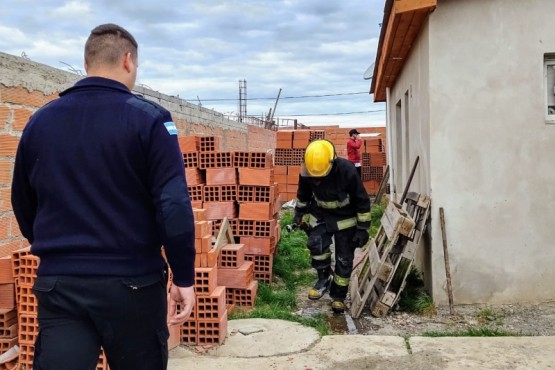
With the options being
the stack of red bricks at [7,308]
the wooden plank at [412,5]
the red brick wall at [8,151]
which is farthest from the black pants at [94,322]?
the wooden plank at [412,5]

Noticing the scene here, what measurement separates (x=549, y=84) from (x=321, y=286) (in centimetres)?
353

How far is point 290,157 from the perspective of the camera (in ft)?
55.0

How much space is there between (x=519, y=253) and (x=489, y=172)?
959mm

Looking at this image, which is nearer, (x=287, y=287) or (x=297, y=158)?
(x=287, y=287)

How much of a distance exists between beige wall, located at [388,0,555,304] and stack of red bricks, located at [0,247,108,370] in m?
4.01

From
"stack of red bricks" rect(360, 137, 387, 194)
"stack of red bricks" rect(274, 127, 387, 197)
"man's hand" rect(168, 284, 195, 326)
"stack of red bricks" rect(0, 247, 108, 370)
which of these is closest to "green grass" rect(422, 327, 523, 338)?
"stack of red bricks" rect(0, 247, 108, 370)

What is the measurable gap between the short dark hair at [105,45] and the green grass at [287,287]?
349cm

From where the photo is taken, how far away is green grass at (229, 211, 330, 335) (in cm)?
571

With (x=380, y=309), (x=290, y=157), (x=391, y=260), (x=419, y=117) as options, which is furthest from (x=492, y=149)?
(x=290, y=157)

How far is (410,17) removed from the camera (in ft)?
20.3

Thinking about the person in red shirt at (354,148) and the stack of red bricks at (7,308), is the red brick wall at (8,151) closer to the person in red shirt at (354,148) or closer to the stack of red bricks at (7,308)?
the stack of red bricks at (7,308)

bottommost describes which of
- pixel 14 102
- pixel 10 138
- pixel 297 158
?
pixel 10 138

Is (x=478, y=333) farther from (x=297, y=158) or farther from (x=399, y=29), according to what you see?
(x=297, y=158)

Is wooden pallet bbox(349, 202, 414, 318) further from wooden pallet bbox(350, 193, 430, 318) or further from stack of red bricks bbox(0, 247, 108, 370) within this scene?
stack of red bricks bbox(0, 247, 108, 370)
